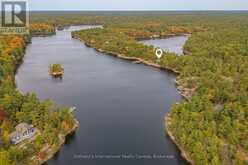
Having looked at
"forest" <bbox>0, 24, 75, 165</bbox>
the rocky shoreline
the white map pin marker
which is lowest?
the rocky shoreline

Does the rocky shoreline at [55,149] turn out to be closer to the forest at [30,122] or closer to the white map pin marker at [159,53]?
the forest at [30,122]

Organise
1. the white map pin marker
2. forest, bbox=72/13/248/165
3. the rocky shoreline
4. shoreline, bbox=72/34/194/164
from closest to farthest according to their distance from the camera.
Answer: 1. forest, bbox=72/13/248/165
2. the rocky shoreline
3. shoreline, bbox=72/34/194/164
4. the white map pin marker

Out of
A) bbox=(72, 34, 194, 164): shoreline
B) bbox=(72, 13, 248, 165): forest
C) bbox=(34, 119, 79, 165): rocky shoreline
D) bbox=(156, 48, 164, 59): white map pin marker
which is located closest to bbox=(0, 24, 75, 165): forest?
bbox=(34, 119, 79, 165): rocky shoreline

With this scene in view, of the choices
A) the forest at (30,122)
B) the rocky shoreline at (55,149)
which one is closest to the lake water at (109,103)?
the rocky shoreline at (55,149)

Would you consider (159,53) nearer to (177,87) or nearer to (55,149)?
(177,87)

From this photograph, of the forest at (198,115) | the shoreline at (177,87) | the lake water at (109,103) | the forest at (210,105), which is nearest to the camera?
the forest at (198,115)

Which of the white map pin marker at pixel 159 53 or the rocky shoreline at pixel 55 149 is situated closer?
the rocky shoreline at pixel 55 149

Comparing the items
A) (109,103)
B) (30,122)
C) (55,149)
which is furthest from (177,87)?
(55,149)

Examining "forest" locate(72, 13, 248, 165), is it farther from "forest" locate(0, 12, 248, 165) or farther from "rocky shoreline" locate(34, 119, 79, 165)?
"rocky shoreline" locate(34, 119, 79, 165)

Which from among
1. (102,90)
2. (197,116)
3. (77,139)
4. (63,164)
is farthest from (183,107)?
(102,90)
